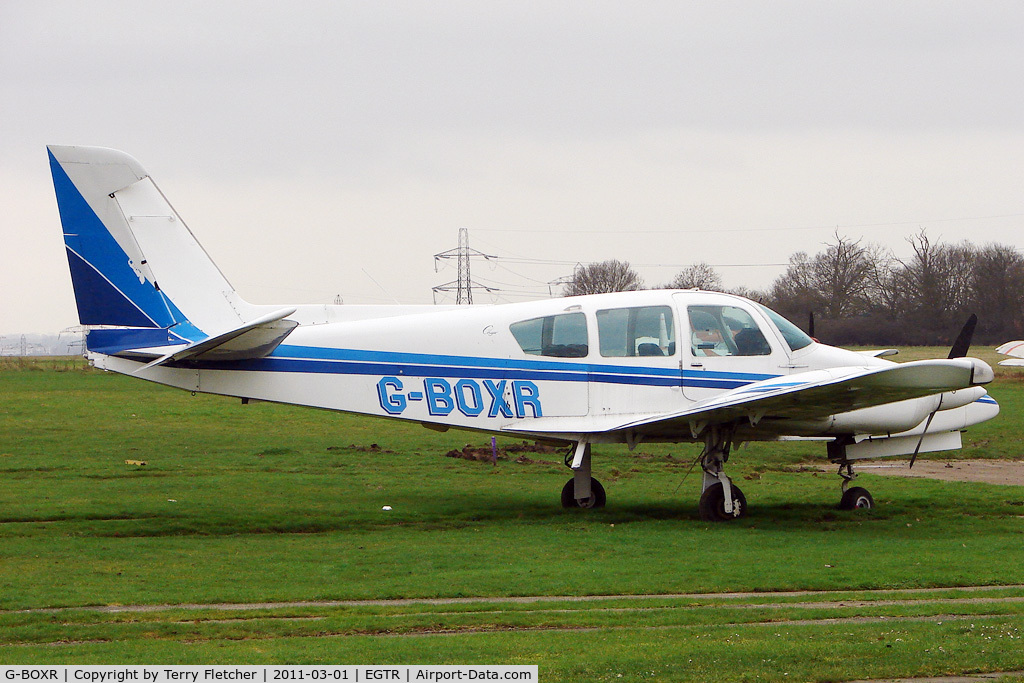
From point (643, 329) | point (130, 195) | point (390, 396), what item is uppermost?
point (130, 195)

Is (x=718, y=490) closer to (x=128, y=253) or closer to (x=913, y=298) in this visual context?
(x=128, y=253)

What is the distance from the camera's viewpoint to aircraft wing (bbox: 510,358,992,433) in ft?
39.0

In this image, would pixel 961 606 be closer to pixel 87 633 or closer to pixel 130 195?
pixel 87 633

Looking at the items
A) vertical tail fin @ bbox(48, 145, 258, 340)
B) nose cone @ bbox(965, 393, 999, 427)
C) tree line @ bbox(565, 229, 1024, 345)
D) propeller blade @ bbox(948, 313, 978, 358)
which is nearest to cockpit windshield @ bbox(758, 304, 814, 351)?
propeller blade @ bbox(948, 313, 978, 358)

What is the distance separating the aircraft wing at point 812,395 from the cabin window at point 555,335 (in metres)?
0.93

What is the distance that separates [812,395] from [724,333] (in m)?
1.85

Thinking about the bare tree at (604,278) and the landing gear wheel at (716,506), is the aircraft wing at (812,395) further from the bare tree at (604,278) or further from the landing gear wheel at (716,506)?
the bare tree at (604,278)

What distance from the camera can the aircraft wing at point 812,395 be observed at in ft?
39.0

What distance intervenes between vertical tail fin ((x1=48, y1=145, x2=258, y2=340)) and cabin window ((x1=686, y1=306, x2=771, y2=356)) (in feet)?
21.0

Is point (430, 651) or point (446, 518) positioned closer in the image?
point (430, 651)

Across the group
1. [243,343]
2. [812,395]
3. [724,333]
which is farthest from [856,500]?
[243,343]

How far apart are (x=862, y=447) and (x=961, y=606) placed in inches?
257

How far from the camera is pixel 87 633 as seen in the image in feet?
26.2

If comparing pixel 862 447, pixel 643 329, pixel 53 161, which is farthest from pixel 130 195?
pixel 862 447
